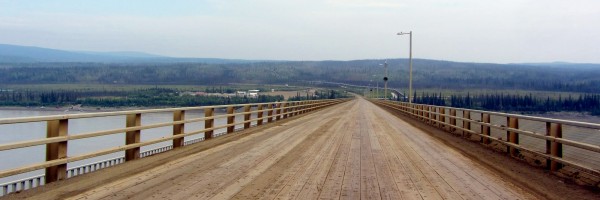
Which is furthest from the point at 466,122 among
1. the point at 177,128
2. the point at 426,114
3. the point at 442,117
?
the point at 426,114

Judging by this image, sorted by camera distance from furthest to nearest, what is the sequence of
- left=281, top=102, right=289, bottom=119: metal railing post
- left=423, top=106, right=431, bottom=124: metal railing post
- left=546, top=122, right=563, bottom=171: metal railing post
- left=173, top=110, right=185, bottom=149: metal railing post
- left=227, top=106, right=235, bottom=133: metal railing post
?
left=281, top=102, right=289, bottom=119: metal railing post
left=423, top=106, right=431, bottom=124: metal railing post
left=227, top=106, right=235, bottom=133: metal railing post
left=173, top=110, right=185, bottom=149: metal railing post
left=546, top=122, right=563, bottom=171: metal railing post

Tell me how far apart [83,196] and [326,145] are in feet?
31.7

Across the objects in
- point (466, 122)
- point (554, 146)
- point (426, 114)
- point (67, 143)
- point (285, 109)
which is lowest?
point (554, 146)

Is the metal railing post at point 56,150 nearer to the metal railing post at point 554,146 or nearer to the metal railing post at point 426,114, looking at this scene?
the metal railing post at point 554,146

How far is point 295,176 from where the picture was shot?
424 inches


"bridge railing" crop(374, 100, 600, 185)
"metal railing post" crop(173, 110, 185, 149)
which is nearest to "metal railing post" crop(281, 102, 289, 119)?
"bridge railing" crop(374, 100, 600, 185)

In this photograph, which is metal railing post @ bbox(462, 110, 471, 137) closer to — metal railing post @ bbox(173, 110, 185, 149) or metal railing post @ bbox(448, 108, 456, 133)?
metal railing post @ bbox(448, 108, 456, 133)

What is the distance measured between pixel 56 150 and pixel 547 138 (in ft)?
30.7

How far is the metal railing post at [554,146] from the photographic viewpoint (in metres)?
12.2

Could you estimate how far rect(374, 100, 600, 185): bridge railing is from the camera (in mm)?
10789

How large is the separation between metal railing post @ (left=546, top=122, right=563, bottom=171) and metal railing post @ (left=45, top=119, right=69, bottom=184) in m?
9.21

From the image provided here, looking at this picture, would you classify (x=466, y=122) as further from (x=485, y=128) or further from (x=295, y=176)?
(x=295, y=176)

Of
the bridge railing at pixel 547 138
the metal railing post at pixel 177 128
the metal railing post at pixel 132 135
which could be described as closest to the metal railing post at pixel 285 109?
the bridge railing at pixel 547 138

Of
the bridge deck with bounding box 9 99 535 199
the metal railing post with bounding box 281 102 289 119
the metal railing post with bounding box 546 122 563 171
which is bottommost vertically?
the bridge deck with bounding box 9 99 535 199
